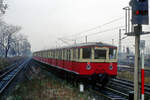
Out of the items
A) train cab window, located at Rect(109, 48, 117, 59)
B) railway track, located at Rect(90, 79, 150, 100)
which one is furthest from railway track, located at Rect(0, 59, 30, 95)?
train cab window, located at Rect(109, 48, 117, 59)

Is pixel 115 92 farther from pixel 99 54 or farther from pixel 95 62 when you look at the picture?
pixel 99 54

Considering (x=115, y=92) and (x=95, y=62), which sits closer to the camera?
(x=115, y=92)

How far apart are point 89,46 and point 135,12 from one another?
19.2 feet

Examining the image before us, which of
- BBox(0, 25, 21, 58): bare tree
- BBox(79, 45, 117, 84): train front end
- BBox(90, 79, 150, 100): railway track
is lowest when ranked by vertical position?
BBox(90, 79, 150, 100): railway track

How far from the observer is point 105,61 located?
11.5 meters

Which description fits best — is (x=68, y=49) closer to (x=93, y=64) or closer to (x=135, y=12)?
(x=93, y=64)

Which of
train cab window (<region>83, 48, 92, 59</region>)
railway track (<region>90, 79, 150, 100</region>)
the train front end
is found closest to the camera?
railway track (<region>90, 79, 150, 100</region>)

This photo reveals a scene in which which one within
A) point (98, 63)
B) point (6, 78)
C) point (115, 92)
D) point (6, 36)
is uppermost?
point (6, 36)

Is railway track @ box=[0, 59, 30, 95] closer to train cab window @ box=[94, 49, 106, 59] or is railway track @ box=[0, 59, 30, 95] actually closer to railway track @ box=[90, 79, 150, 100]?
railway track @ box=[90, 79, 150, 100]

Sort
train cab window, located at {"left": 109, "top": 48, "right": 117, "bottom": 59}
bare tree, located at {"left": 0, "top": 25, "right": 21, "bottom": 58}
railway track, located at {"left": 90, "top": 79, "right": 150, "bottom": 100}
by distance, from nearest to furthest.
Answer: railway track, located at {"left": 90, "top": 79, "right": 150, "bottom": 100} → train cab window, located at {"left": 109, "top": 48, "right": 117, "bottom": 59} → bare tree, located at {"left": 0, "top": 25, "right": 21, "bottom": 58}

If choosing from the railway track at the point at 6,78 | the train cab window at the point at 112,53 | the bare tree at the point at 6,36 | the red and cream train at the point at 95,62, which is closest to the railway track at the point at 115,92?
the red and cream train at the point at 95,62

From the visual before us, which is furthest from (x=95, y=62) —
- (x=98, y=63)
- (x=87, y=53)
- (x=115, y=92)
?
(x=115, y=92)

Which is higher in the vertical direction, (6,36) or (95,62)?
(6,36)

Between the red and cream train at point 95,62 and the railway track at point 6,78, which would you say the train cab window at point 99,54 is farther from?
the railway track at point 6,78
